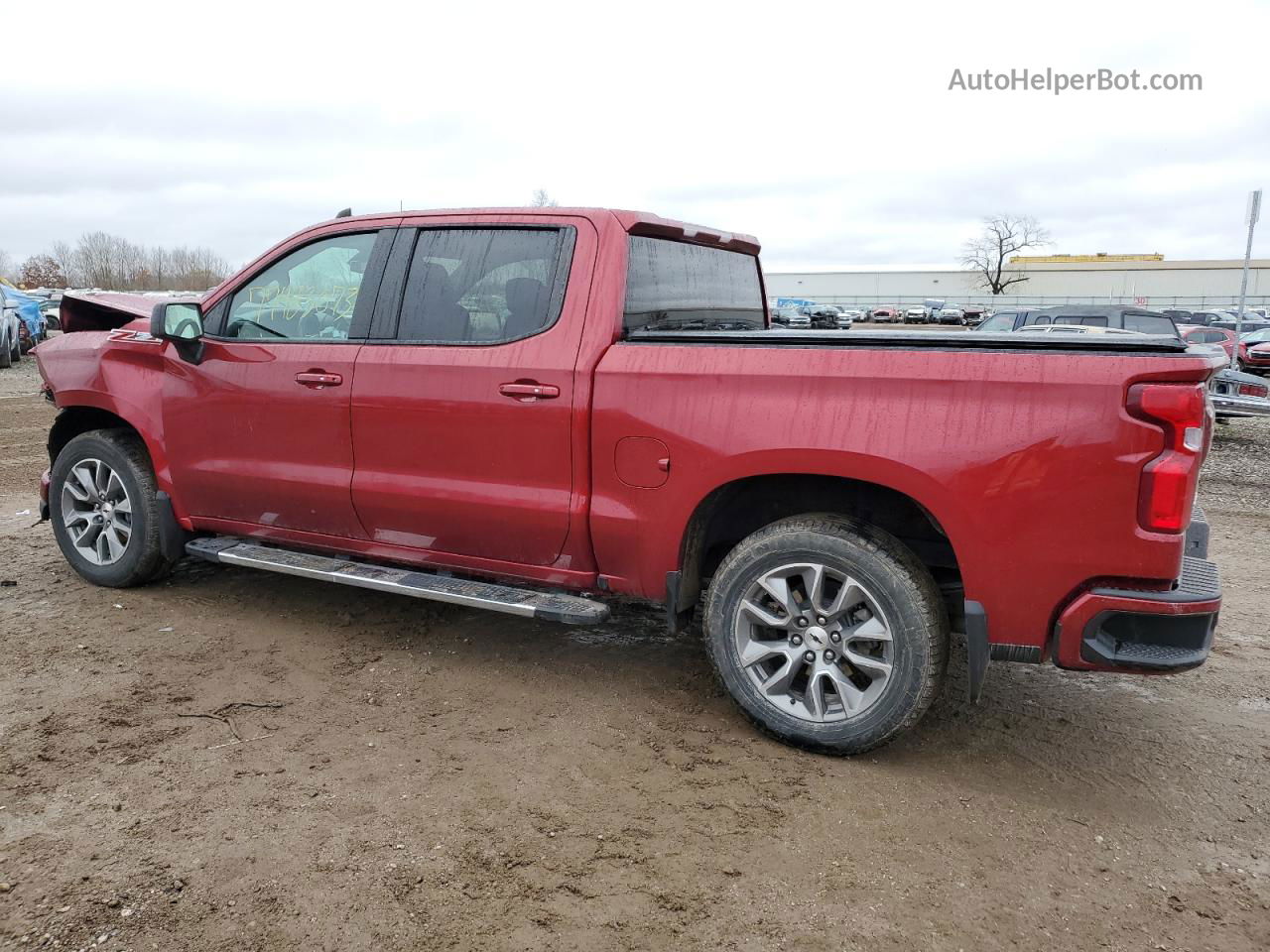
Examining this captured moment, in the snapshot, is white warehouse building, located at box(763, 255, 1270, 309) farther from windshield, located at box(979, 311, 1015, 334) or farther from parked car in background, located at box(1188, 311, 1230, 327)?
windshield, located at box(979, 311, 1015, 334)

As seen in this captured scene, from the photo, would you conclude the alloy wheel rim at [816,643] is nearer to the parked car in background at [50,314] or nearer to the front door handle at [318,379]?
the front door handle at [318,379]

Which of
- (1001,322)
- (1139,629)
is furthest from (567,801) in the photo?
(1001,322)

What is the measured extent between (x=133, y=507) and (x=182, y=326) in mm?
1081

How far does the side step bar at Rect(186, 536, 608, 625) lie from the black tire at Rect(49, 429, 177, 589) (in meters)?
0.30

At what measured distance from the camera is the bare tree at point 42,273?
65.6 meters

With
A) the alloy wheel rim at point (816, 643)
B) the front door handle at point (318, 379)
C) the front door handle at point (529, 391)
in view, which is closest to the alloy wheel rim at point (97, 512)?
the front door handle at point (318, 379)

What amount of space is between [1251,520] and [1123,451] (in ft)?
18.7

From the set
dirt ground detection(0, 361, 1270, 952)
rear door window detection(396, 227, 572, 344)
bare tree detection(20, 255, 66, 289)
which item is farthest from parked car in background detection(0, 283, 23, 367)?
bare tree detection(20, 255, 66, 289)

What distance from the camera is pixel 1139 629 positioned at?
314 cm

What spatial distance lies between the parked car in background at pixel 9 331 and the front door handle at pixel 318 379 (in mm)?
17262

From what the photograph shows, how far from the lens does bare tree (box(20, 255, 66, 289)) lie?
65625 mm

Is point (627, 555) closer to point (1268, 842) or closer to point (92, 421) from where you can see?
point (1268, 842)

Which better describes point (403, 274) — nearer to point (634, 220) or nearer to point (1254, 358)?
point (634, 220)

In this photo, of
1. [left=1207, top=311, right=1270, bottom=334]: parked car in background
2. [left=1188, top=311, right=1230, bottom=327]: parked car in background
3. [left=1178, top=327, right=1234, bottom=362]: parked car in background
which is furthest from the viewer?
[left=1188, top=311, right=1230, bottom=327]: parked car in background
